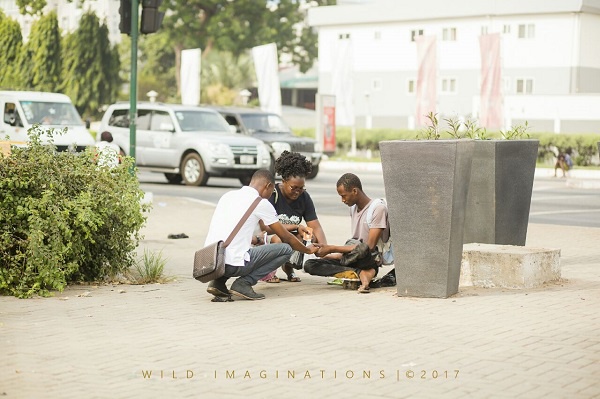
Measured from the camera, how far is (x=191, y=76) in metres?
44.0

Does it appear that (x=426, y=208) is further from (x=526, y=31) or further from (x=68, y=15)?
(x=68, y=15)

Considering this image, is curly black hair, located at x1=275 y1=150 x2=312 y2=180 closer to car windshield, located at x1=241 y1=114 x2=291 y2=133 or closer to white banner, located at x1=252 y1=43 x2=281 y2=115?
car windshield, located at x1=241 y1=114 x2=291 y2=133

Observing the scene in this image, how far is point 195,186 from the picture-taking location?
27219mm

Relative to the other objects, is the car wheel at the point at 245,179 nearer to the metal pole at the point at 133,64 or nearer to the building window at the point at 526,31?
the metal pole at the point at 133,64

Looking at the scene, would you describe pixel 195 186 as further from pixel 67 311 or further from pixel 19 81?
pixel 19 81

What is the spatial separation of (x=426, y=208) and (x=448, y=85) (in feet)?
190

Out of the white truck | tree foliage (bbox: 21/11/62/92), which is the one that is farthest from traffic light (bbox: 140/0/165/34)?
tree foliage (bbox: 21/11/62/92)

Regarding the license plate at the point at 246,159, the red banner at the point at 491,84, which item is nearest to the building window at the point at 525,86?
the red banner at the point at 491,84

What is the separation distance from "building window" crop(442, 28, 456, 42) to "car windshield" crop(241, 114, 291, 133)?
3595 cm

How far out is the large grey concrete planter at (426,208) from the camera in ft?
31.4

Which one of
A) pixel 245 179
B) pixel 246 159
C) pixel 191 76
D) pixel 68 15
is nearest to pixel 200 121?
pixel 245 179

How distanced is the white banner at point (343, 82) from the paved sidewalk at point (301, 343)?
115 ft

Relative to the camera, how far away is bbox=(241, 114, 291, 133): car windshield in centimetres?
3080

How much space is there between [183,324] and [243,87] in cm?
7434
